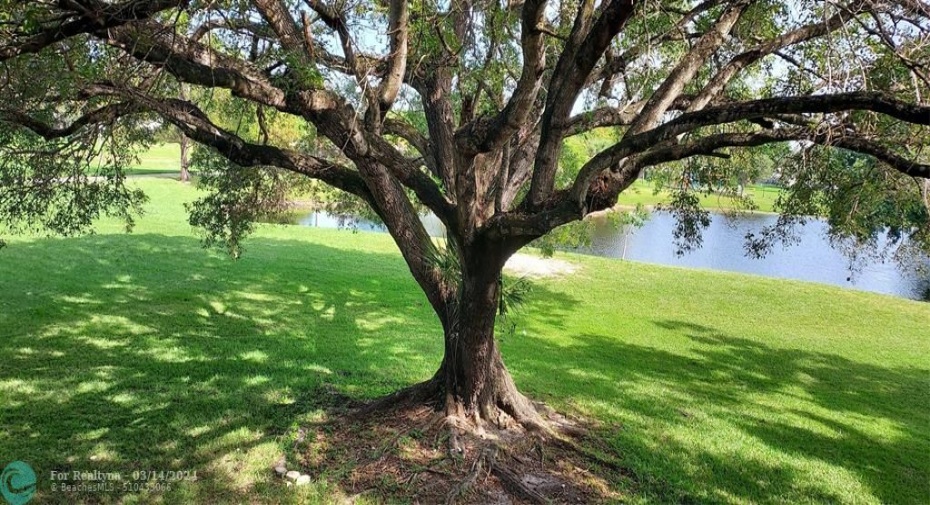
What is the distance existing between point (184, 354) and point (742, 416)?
7202 mm

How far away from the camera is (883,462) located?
6020mm

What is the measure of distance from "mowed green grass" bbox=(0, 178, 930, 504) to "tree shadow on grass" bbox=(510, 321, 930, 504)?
1.4 inches

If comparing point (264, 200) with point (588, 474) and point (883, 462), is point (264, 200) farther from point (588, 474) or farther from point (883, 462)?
point (883, 462)

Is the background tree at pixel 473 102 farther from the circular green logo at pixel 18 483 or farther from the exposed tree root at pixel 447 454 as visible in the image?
the circular green logo at pixel 18 483

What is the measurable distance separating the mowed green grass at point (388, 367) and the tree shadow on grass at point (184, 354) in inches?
1.3

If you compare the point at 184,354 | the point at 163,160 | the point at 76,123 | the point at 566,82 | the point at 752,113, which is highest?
the point at 163,160

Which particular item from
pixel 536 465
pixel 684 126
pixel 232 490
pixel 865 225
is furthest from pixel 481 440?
pixel 865 225

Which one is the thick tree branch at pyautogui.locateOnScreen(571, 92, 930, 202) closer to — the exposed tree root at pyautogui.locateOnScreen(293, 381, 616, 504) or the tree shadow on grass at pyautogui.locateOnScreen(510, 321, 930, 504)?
the exposed tree root at pyautogui.locateOnScreen(293, 381, 616, 504)

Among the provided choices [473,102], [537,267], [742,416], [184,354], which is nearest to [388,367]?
[184,354]

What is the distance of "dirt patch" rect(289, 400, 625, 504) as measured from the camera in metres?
4.21

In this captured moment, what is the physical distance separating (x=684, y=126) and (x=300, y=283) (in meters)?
10.3

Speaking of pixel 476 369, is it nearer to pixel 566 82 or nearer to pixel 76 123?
pixel 566 82

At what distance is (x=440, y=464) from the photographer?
14.8 ft

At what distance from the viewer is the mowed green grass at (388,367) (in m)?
4.82
